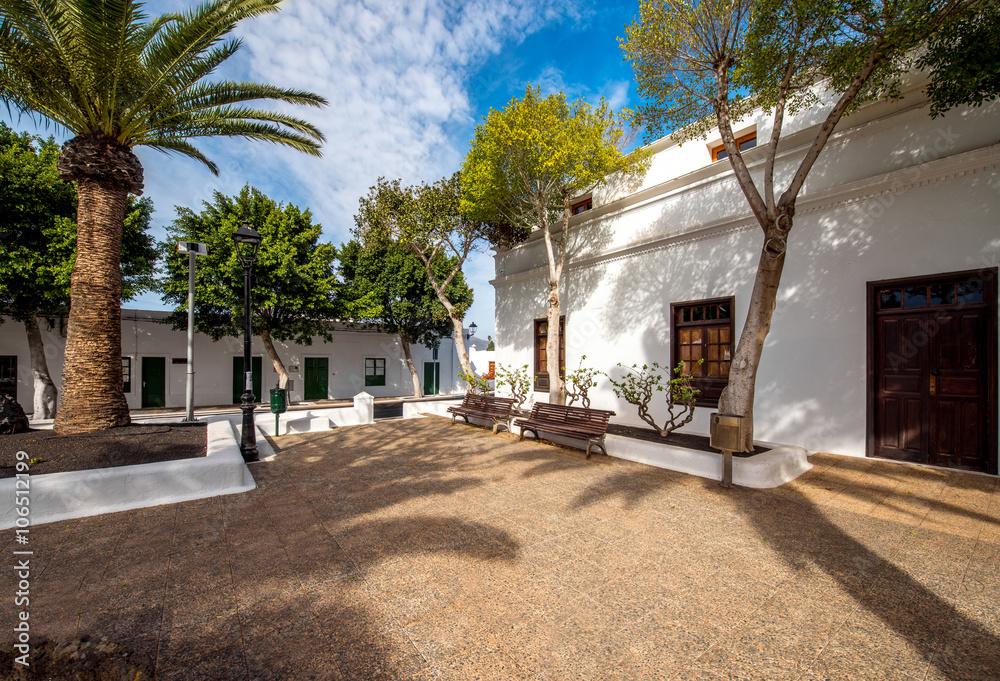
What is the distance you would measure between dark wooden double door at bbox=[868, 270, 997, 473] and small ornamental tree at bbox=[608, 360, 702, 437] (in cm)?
252

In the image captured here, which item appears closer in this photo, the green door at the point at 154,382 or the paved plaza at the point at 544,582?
the paved plaza at the point at 544,582

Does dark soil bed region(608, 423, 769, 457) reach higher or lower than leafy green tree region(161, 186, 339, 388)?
lower

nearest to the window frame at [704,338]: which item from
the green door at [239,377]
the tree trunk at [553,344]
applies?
the tree trunk at [553,344]

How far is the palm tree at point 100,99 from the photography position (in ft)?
18.1

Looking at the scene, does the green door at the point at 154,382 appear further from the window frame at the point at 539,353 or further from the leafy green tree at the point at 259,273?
the window frame at the point at 539,353

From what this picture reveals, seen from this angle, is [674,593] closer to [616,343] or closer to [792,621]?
[792,621]

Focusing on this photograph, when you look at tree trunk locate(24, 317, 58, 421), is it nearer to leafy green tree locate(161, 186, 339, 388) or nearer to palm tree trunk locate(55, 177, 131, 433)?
leafy green tree locate(161, 186, 339, 388)

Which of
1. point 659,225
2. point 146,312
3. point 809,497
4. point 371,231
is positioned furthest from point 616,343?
point 146,312

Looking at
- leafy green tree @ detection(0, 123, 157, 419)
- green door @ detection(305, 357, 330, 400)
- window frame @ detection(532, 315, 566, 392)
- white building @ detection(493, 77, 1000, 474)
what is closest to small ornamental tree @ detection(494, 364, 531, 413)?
window frame @ detection(532, 315, 566, 392)

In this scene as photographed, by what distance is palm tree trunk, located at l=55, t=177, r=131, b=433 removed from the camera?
5.91 meters

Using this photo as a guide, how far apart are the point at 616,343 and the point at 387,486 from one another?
631 cm

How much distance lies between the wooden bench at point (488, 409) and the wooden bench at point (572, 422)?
68 centimetres

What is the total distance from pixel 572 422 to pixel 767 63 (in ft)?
19.6

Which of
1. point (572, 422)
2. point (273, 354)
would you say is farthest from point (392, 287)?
point (572, 422)
